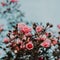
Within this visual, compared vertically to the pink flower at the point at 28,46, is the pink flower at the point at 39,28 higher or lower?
higher

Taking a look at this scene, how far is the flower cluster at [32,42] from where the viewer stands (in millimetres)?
4059

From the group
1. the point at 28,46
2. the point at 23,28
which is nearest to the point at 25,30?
the point at 23,28

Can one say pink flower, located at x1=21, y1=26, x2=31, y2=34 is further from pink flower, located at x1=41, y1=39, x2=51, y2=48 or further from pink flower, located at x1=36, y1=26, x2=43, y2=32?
pink flower, located at x1=41, y1=39, x2=51, y2=48

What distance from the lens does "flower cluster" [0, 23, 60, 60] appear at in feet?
13.3

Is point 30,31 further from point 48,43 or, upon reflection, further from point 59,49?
point 59,49

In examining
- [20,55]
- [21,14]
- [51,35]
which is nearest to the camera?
[20,55]

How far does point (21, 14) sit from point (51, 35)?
1.17 metres

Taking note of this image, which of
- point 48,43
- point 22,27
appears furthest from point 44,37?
point 22,27

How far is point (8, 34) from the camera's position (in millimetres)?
4305

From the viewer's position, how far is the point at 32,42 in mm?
4191

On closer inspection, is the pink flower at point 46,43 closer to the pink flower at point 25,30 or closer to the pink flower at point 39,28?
the pink flower at point 39,28

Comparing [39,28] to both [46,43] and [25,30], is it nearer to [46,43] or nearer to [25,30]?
[25,30]

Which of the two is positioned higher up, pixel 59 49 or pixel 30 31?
pixel 30 31

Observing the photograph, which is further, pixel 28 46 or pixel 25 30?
pixel 25 30
